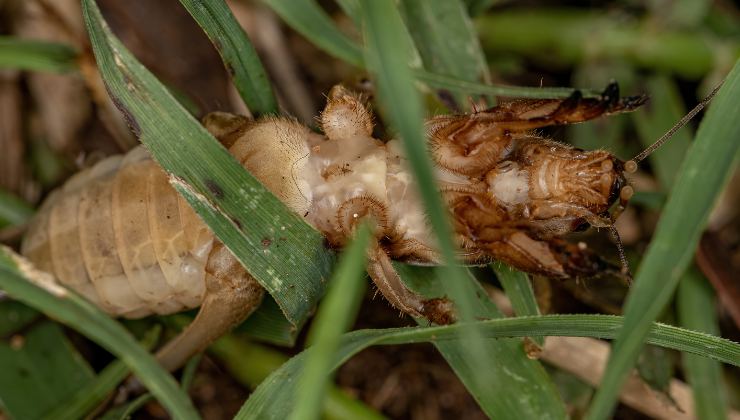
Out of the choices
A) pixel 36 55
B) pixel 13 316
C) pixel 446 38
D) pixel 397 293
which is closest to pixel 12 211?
pixel 13 316

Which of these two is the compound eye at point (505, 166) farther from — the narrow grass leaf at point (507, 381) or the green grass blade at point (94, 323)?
the green grass blade at point (94, 323)

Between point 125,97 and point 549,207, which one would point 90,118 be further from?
point 549,207

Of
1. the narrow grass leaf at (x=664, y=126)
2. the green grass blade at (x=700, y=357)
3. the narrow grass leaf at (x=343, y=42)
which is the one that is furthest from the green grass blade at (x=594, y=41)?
the green grass blade at (x=700, y=357)

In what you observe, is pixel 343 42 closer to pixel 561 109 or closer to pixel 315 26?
pixel 315 26

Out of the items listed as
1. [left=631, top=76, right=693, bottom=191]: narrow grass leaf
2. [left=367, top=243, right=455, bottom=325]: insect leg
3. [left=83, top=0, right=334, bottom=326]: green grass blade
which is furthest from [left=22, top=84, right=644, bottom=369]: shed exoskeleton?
[left=631, top=76, right=693, bottom=191]: narrow grass leaf

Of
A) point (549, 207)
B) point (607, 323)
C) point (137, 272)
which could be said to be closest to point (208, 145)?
point (137, 272)

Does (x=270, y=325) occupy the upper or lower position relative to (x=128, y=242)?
upper

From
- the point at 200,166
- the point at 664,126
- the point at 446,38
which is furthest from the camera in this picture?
the point at 664,126

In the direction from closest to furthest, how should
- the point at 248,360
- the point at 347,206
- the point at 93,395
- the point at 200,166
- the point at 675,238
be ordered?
the point at 675,238, the point at 200,166, the point at 347,206, the point at 93,395, the point at 248,360
